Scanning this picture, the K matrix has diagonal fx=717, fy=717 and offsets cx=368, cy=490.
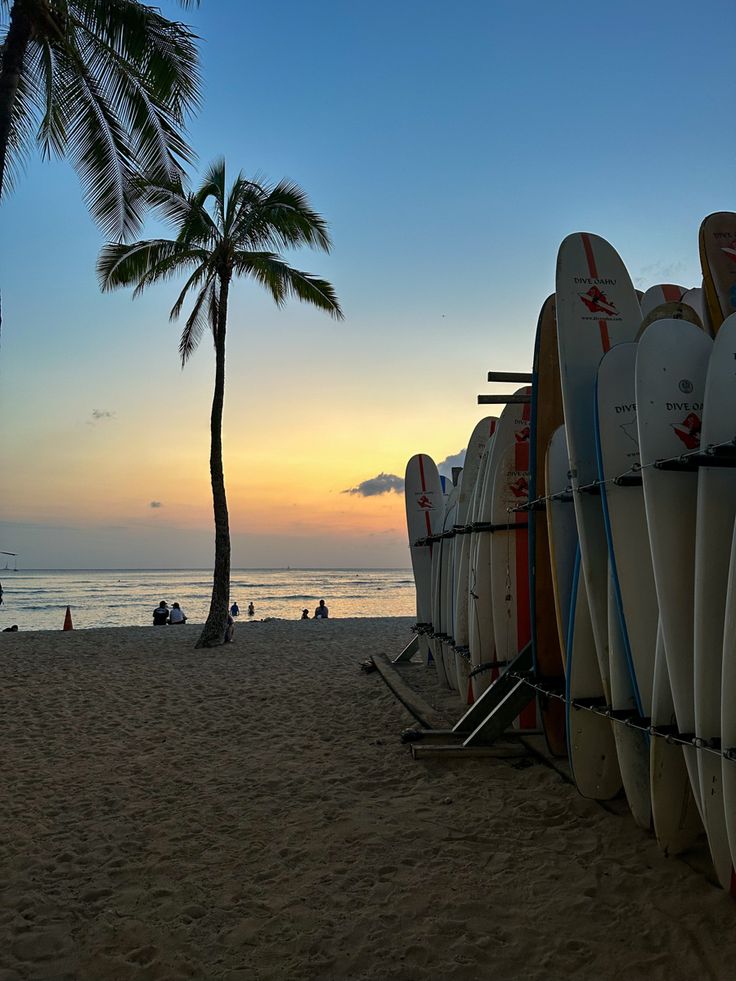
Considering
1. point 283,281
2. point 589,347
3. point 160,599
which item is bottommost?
point 160,599

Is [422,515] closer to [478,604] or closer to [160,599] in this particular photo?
[478,604]

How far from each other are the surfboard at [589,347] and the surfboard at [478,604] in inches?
65.6

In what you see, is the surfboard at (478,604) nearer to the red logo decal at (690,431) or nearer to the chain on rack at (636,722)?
the chain on rack at (636,722)

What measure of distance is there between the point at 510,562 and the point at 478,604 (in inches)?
16.0

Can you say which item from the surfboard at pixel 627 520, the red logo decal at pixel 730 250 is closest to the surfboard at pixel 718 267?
the red logo decal at pixel 730 250

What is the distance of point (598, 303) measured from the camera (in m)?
3.97

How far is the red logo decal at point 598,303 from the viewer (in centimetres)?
395

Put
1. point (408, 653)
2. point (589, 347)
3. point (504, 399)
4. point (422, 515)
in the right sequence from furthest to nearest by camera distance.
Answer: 1. point (408, 653)
2. point (422, 515)
3. point (504, 399)
4. point (589, 347)

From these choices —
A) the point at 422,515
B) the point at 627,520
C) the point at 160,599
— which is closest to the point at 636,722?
the point at 627,520

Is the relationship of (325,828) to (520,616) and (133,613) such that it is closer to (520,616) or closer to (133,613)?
(520,616)

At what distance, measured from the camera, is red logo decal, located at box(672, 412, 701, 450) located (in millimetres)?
2824

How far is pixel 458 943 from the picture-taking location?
2.39 meters

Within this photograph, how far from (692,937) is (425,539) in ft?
18.9

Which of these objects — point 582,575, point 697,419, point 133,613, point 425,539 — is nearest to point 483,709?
point 582,575
